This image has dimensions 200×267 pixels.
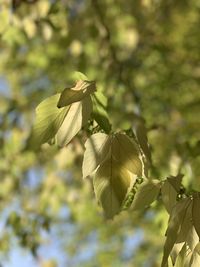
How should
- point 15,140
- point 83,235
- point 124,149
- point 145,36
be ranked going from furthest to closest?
1. point 83,235
2. point 145,36
3. point 15,140
4. point 124,149

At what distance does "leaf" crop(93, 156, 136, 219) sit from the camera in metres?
0.62

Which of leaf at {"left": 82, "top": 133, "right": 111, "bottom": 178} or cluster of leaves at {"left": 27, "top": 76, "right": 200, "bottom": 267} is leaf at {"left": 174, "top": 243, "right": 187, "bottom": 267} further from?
Answer: leaf at {"left": 82, "top": 133, "right": 111, "bottom": 178}

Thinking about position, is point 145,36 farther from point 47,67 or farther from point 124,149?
point 124,149

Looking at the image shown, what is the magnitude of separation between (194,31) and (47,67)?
0.88 m

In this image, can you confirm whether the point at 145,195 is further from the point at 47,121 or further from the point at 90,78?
the point at 90,78

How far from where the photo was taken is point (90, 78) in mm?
2398

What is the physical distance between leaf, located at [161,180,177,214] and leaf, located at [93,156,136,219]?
1.8 inches

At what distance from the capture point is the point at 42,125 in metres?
0.65

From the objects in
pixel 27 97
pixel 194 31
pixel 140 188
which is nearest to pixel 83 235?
pixel 27 97

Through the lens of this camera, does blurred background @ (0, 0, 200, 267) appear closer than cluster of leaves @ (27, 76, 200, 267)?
No

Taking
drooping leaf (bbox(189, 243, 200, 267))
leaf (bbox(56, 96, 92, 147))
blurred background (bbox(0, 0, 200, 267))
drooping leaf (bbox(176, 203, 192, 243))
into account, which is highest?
blurred background (bbox(0, 0, 200, 267))

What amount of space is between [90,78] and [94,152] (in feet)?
5.88

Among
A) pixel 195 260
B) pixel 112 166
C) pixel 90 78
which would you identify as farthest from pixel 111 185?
pixel 90 78

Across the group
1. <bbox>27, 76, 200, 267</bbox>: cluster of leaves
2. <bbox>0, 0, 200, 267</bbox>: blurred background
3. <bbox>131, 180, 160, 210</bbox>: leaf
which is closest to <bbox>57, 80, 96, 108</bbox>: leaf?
<bbox>27, 76, 200, 267</bbox>: cluster of leaves
